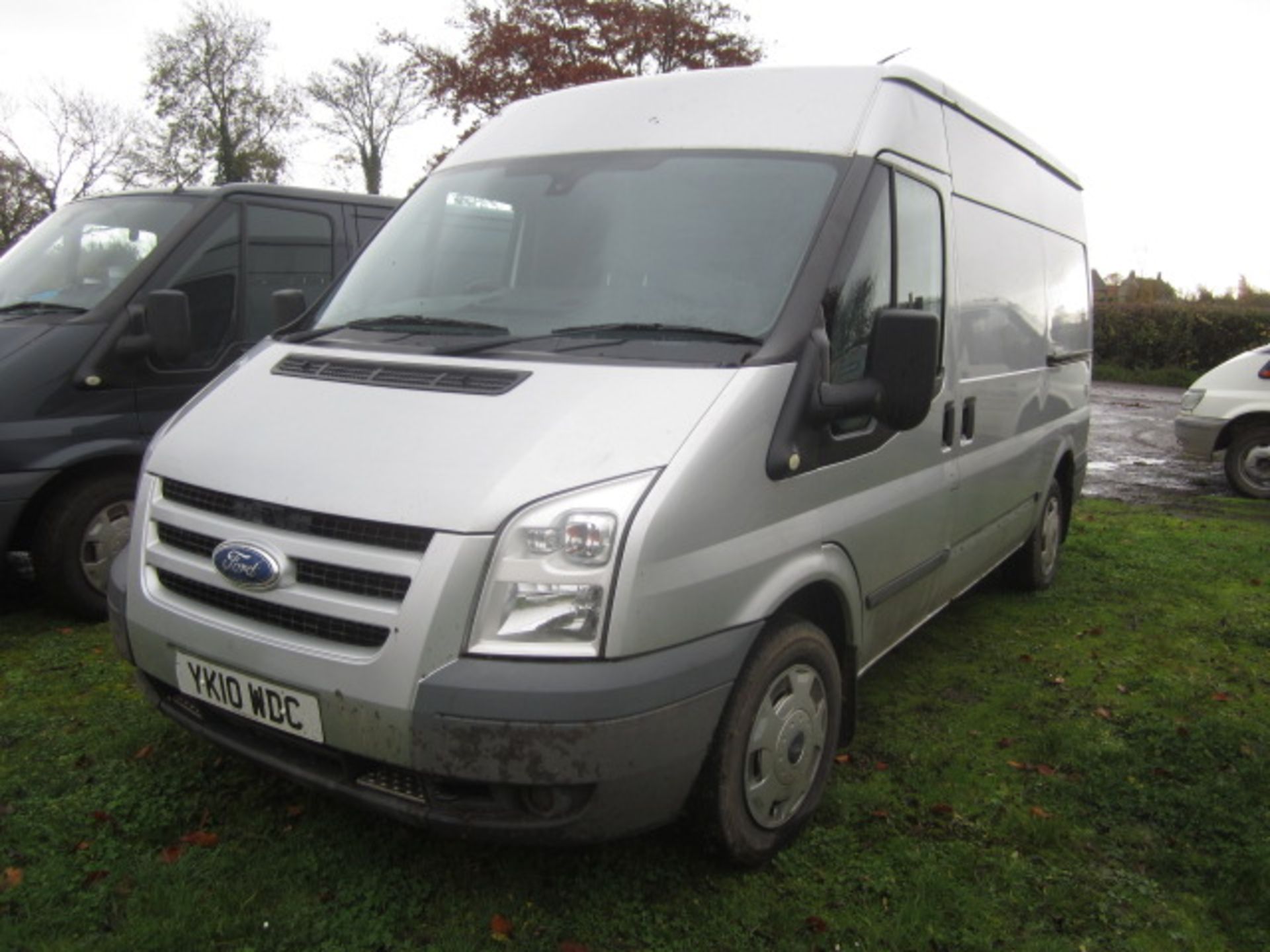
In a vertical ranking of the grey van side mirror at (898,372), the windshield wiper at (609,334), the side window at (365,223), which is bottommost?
the grey van side mirror at (898,372)

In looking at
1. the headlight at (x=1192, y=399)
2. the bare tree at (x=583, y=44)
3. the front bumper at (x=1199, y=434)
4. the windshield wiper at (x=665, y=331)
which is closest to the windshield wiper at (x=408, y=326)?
the windshield wiper at (x=665, y=331)

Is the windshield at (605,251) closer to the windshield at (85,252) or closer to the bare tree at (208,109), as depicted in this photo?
the windshield at (85,252)

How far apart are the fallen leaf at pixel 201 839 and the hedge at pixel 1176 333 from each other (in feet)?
74.4

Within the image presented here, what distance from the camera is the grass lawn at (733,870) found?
2793mm

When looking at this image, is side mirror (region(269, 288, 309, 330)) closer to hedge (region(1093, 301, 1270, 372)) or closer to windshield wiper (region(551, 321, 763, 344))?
windshield wiper (region(551, 321, 763, 344))

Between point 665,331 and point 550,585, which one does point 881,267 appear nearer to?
point 665,331

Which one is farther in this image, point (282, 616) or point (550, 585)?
point (282, 616)

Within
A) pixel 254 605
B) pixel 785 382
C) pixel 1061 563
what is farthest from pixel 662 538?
pixel 1061 563

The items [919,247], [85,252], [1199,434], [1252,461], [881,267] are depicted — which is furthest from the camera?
[1199,434]

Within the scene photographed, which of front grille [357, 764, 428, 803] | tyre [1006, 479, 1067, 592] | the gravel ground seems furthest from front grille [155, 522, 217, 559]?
the gravel ground

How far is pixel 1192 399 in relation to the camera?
1056 centimetres

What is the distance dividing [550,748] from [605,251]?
169cm

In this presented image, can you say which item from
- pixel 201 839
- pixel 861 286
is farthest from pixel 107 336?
pixel 861 286

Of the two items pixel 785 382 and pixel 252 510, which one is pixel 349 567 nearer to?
pixel 252 510
